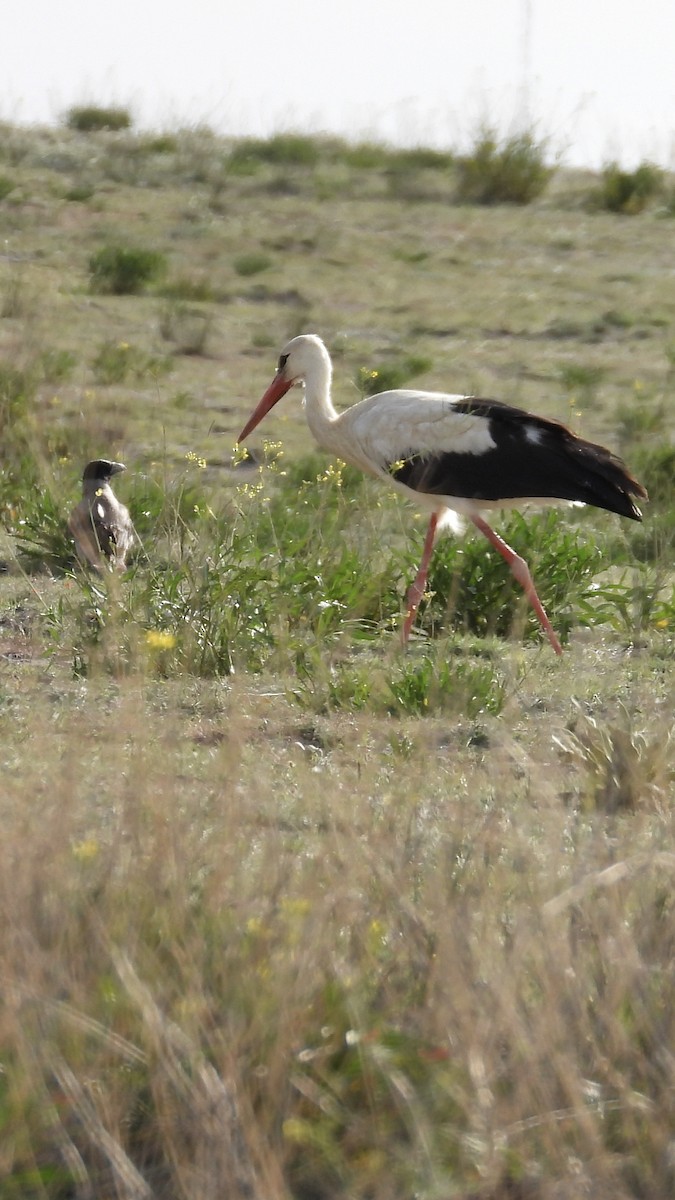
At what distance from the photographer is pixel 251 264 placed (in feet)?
51.6

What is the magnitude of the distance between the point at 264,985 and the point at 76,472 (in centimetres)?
640

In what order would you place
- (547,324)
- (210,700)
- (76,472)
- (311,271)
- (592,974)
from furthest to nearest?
(311,271) < (547,324) < (76,472) < (210,700) < (592,974)

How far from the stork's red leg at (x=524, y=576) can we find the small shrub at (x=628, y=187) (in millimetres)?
12998

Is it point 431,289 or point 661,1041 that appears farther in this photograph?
point 431,289

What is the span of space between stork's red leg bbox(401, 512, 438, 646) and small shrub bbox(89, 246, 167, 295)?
757cm

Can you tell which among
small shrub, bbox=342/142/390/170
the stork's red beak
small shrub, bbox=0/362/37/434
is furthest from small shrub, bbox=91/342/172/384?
small shrub, bbox=342/142/390/170

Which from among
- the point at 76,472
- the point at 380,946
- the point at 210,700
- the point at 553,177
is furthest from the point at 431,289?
the point at 380,946

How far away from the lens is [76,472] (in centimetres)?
887

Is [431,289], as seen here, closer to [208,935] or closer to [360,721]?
[360,721]

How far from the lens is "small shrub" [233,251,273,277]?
1569 centimetres

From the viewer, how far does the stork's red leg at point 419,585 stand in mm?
6492

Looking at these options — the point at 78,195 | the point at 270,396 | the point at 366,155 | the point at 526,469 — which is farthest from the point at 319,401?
the point at 366,155

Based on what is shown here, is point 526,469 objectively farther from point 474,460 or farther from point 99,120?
point 99,120

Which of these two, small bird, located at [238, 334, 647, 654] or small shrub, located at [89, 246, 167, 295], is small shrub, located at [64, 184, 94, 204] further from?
small bird, located at [238, 334, 647, 654]
